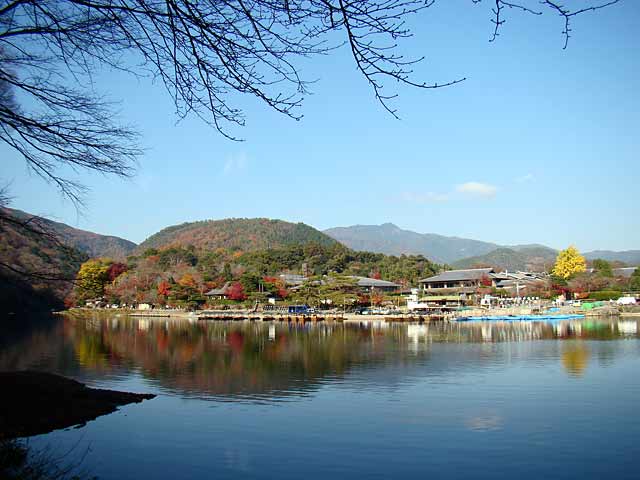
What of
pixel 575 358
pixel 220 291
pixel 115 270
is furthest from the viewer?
pixel 115 270

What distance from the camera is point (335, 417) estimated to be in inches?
→ 337

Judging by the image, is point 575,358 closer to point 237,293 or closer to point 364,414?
point 364,414

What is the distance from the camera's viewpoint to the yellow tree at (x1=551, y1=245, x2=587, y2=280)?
4716 centimetres

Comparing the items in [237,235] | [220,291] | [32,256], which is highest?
[237,235]

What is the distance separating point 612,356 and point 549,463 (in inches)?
409

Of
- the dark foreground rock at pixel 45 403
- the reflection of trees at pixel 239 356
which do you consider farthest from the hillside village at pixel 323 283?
the dark foreground rock at pixel 45 403

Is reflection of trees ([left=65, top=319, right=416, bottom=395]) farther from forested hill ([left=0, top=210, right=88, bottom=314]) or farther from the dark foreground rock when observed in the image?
forested hill ([left=0, top=210, right=88, bottom=314])

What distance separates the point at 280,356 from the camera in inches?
664

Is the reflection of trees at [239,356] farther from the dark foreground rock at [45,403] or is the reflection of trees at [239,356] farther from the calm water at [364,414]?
the dark foreground rock at [45,403]

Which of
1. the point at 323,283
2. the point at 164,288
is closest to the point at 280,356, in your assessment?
the point at 323,283

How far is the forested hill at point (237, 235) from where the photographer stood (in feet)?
296

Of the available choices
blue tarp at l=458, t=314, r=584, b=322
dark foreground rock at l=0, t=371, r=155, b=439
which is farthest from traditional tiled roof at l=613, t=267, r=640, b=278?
dark foreground rock at l=0, t=371, r=155, b=439

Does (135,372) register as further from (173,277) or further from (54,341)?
(173,277)

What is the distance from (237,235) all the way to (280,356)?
256 ft
